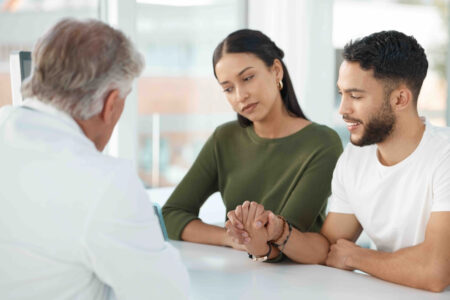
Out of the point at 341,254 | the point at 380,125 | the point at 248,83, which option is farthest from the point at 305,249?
the point at 248,83

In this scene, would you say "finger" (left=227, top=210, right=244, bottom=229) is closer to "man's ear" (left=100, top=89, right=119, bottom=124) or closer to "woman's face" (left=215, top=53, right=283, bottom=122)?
"woman's face" (left=215, top=53, right=283, bottom=122)

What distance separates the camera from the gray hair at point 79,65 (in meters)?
1.18

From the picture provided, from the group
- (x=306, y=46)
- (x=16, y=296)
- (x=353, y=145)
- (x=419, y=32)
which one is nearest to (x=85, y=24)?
(x=16, y=296)

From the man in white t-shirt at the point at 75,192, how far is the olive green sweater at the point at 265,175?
3.13 ft

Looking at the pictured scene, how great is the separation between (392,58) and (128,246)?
3.50ft

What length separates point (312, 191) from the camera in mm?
2129

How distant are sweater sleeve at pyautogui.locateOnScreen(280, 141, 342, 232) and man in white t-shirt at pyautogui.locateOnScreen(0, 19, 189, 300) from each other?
0.88 meters

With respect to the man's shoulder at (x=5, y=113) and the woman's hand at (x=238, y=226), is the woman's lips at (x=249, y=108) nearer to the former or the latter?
the woman's hand at (x=238, y=226)

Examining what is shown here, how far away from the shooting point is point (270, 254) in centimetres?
190

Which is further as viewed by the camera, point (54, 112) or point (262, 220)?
point (262, 220)

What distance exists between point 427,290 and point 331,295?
0.27 m

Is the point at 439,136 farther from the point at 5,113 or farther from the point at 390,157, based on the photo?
the point at 5,113

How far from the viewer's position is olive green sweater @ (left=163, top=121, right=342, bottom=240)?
214cm

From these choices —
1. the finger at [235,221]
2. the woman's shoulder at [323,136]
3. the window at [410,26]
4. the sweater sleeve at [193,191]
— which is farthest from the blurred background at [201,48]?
the finger at [235,221]
